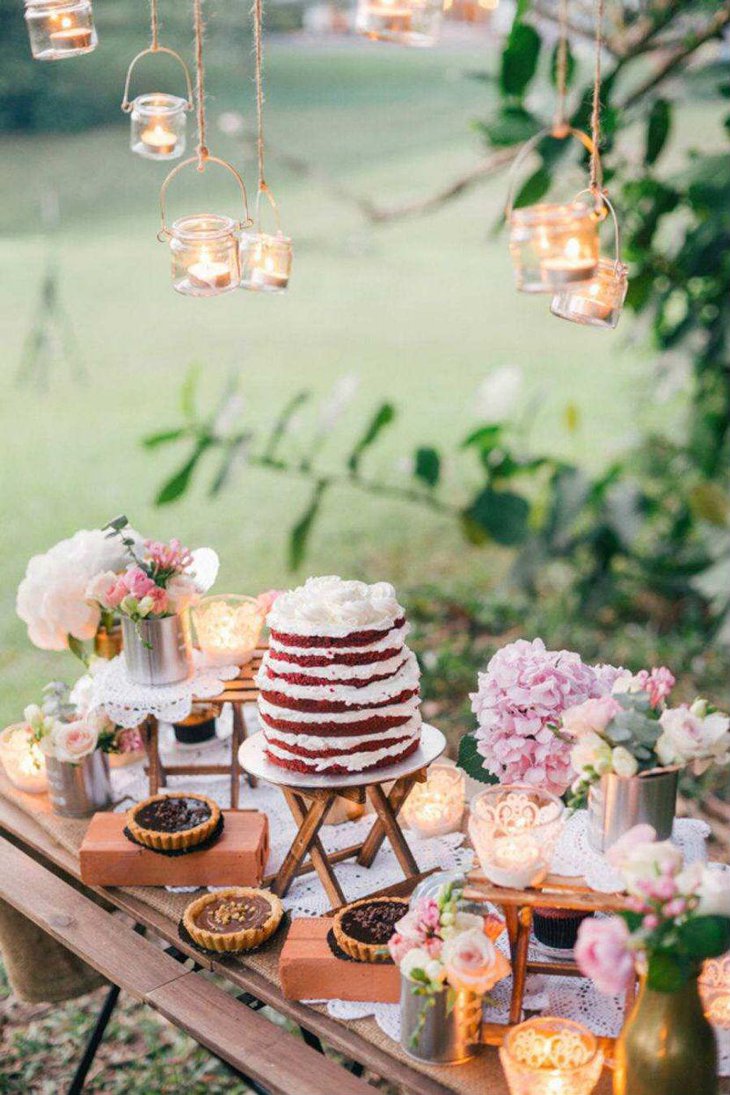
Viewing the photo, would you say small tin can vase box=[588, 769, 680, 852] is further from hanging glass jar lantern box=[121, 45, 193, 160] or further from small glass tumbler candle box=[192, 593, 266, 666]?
hanging glass jar lantern box=[121, 45, 193, 160]

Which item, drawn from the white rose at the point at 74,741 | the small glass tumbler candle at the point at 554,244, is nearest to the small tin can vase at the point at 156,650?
the white rose at the point at 74,741

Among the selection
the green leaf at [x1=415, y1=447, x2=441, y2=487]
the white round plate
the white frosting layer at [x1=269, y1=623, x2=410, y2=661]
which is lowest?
the green leaf at [x1=415, y1=447, x2=441, y2=487]

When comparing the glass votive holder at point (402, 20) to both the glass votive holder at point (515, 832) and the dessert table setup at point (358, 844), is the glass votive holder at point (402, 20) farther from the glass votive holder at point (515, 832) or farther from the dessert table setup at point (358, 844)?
the glass votive holder at point (515, 832)

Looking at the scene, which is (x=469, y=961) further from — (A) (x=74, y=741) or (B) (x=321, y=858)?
(A) (x=74, y=741)

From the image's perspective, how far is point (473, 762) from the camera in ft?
6.73

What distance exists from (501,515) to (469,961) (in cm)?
280

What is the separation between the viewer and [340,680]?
1.92 metres

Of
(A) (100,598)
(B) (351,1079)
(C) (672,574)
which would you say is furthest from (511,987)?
(C) (672,574)

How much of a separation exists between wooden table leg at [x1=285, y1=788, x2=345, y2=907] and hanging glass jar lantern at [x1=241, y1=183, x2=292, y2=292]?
902mm

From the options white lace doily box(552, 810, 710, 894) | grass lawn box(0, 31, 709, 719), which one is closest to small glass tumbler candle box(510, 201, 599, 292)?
white lace doily box(552, 810, 710, 894)

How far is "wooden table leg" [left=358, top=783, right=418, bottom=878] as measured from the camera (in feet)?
6.57

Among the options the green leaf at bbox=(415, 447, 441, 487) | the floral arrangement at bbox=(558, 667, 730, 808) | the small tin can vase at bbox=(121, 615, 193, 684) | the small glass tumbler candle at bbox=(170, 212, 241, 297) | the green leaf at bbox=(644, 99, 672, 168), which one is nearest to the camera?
the floral arrangement at bbox=(558, 667, 730, 808)

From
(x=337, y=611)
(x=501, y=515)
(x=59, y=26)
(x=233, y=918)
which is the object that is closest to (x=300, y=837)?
(x=233, y=918)

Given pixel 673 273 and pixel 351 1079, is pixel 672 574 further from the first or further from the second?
pixel 351 1079
